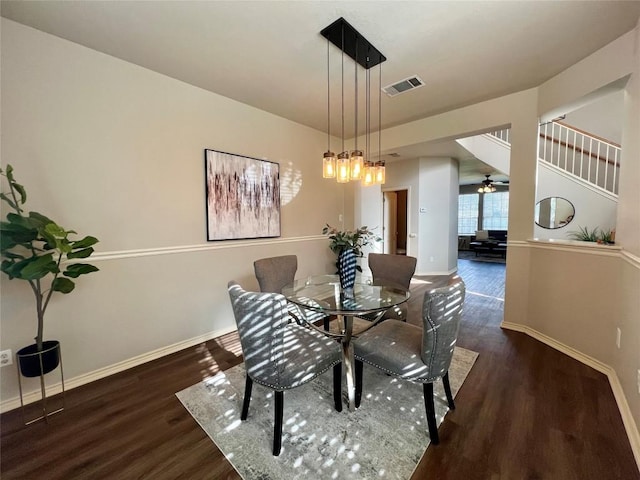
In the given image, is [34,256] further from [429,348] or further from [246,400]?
[429,348]

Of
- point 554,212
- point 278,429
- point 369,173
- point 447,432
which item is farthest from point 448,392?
point 554,212

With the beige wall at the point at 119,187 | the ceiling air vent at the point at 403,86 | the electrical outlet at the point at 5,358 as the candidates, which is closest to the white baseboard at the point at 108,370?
the beige wall at the point at 119,187

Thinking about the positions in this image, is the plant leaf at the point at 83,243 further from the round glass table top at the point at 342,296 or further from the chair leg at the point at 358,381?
the chair leg at the point at 358,381

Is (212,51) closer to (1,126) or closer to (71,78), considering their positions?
(71,78)

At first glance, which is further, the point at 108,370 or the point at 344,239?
the point at 344,239

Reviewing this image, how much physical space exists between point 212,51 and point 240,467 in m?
2.89

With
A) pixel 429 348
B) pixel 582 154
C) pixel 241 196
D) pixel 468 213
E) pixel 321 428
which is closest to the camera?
pixel 429 348

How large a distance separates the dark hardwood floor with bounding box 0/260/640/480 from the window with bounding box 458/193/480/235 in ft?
28.5

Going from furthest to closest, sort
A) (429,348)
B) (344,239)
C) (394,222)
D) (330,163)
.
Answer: (394,222) < (344,239) < (330,163) < (429,348)

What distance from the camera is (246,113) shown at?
3223 mm

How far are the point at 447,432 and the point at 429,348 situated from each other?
568 mm

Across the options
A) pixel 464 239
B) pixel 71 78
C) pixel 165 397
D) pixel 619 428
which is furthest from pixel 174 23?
pixel 464 239

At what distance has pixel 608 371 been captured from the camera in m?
2.18

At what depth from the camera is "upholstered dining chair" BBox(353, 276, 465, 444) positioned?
4.94 ft
